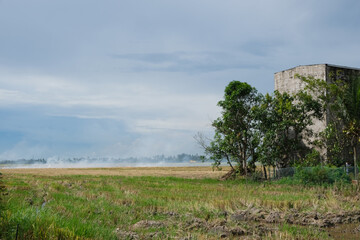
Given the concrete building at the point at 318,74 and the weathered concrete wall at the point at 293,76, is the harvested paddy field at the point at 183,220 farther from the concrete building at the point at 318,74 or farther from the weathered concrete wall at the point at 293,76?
the weathered concrete wall at the point at 293,76

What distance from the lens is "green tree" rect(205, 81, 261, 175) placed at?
71.2ft

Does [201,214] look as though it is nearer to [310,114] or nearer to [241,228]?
[241,228]

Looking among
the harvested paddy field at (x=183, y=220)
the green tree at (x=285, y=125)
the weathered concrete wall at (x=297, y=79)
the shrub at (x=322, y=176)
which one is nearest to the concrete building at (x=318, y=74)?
the weathered concrete wall at (x=297, y=79)

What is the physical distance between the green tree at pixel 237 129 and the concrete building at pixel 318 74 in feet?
9.18

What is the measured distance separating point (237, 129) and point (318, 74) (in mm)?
5711

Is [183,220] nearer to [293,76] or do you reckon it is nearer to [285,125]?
[285,125]

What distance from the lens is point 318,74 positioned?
867 inches

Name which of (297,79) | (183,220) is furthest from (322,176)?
(183,220)

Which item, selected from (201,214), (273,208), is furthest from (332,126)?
(201,214)

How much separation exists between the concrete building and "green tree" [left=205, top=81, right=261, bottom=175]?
2798 mm

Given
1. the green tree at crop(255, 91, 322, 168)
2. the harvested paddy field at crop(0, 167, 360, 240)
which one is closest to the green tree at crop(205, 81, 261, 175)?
the green tree at crop(255, 91, 322, 168)

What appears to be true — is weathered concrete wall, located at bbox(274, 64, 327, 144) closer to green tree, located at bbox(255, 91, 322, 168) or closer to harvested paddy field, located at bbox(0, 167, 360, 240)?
green tree, located at bbox(255, 91, 322, 168)

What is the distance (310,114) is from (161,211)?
565 inches

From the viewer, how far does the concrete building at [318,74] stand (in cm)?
2170
